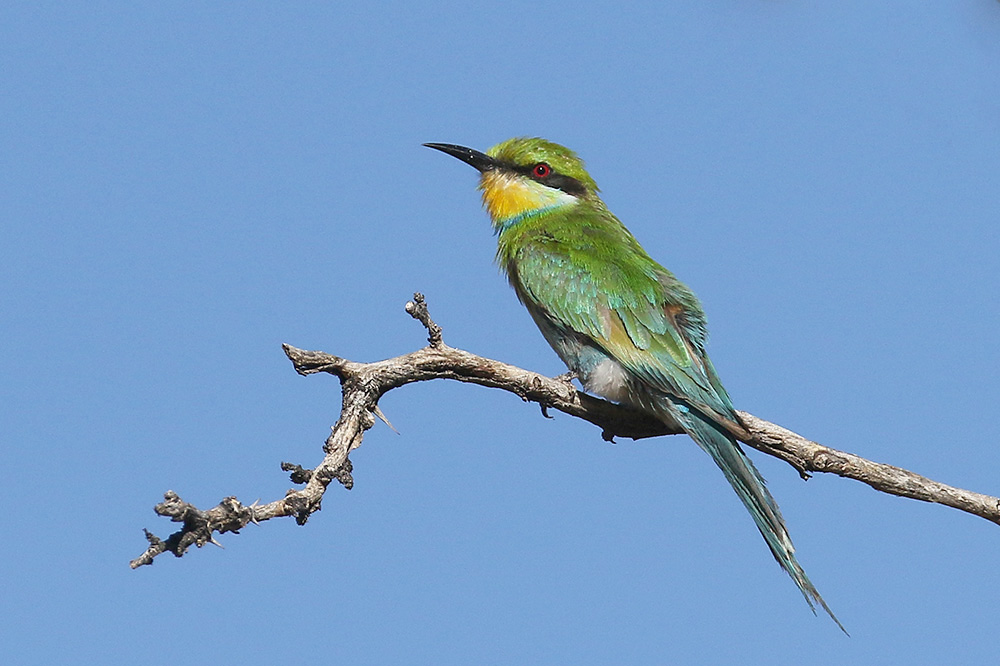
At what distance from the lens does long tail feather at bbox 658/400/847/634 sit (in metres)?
3.38

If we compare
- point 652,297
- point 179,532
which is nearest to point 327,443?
point 179,532

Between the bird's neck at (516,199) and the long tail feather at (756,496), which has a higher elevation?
the bird's neck at (516,199)

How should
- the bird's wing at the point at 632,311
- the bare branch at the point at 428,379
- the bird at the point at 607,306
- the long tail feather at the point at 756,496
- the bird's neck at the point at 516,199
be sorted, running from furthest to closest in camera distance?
the bird's neck at the point at 516,199 → the bird's wing at the point at 632,311 → the bird at the point at 607,306 → the long tail feather at the point at 756,496 → the bare branch at the point at 428,379

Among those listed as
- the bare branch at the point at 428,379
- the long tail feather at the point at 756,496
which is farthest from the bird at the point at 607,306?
the bare branch at the point at 428,379

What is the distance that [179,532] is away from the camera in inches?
96.2

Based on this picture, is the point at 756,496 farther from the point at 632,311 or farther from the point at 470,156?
the point at 470,156

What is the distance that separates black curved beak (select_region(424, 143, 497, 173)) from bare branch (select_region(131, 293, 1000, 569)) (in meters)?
1.59

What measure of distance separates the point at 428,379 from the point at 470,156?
6.56 ft

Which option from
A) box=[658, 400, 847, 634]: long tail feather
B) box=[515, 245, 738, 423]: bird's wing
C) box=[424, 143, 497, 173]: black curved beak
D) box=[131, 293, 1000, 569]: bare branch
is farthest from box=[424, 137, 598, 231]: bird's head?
box=[658, 400, 847, 634]: long tail feather

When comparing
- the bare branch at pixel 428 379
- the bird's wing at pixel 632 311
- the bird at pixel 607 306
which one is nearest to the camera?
the bare branch at pixel 428 379

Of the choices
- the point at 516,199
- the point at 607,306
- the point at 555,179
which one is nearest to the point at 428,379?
the point at 607,306

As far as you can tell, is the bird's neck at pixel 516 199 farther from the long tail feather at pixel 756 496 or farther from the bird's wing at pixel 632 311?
the long tail feather at pixel 756 496

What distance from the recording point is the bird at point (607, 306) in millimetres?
3562

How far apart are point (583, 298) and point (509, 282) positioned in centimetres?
46
